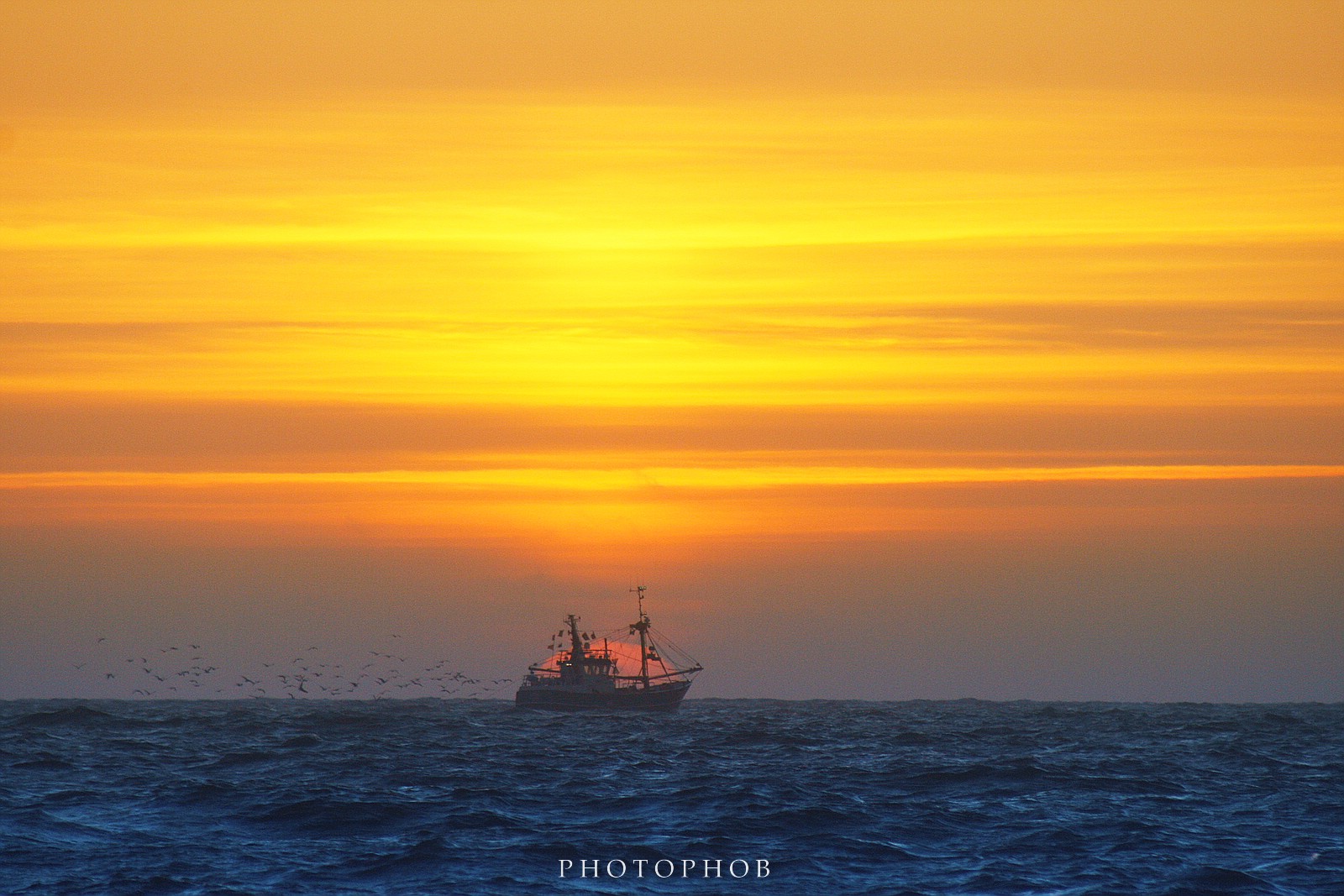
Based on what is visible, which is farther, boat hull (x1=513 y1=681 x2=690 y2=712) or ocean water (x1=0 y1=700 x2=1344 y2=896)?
boat hull (x1=513 y1=681 x2=690 y2=712)

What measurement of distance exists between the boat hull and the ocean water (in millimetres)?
77633

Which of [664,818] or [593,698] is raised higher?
[593,698]

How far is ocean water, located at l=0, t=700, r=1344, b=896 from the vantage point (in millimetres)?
42094

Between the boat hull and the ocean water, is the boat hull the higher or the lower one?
the higher one

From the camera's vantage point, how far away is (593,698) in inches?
6885

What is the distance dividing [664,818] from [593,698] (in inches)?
4831

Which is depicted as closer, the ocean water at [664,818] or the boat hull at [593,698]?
the ocean water at [664,818]

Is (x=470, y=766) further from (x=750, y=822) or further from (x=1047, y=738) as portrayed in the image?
(x=1047, y=738)

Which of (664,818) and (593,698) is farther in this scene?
(593,698)

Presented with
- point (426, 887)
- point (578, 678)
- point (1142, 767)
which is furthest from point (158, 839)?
point (578, 678)

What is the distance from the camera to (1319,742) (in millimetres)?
104125

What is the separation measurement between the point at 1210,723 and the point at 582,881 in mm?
113352

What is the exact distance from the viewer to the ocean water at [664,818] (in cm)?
4209

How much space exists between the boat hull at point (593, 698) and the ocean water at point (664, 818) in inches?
3056
